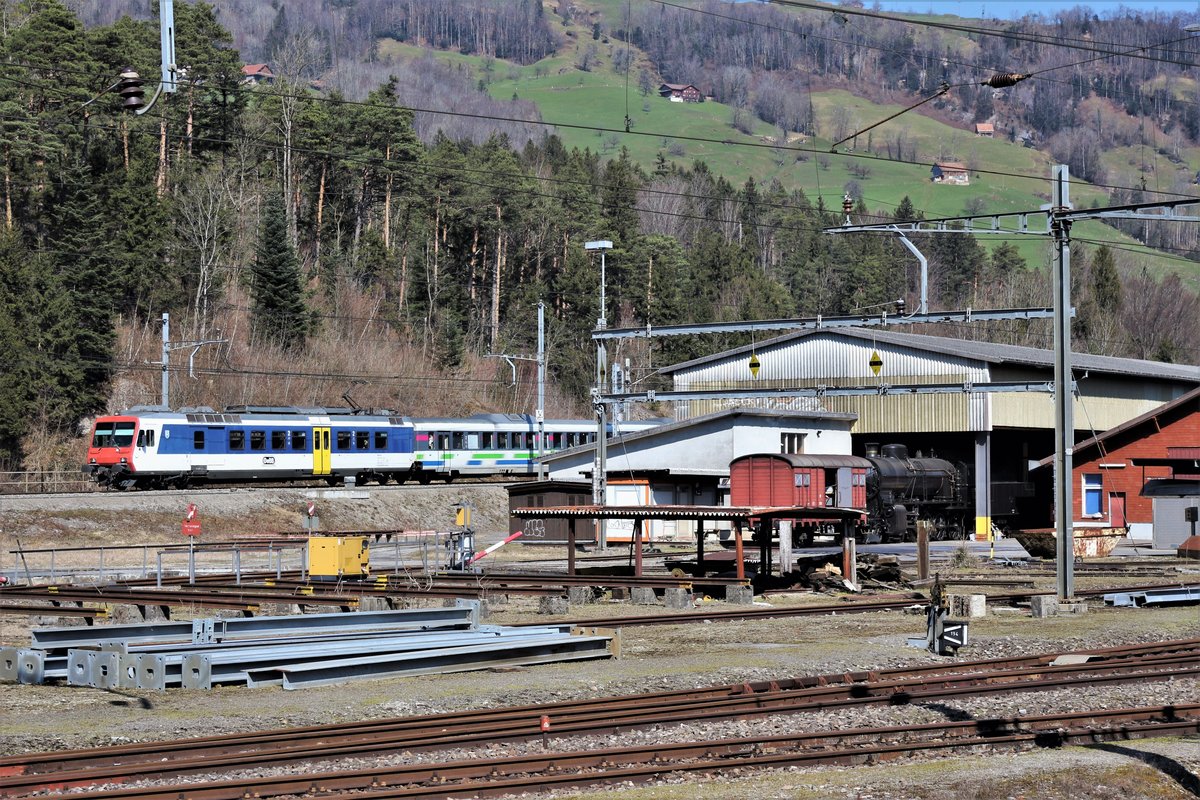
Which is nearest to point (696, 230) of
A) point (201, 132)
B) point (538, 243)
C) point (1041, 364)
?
point (538, 243)

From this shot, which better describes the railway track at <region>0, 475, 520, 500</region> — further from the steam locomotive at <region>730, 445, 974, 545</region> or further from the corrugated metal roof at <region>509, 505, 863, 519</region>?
the corrugated metal roof at <region>509, 505, 863, 519</region>

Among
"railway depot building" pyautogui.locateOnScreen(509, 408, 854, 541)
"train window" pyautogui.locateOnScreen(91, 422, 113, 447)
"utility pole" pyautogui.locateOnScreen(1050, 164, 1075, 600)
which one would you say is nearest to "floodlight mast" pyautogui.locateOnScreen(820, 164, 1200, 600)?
"utility pole" pyautogui.locateOnScreen(1050, 164, 1075, 600)

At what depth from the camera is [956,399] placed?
62125mm

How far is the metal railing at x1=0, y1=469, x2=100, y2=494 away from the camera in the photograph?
194ft

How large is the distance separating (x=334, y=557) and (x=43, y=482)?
29284 millimetres

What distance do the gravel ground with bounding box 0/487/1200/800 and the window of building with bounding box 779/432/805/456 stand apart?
2952 cm

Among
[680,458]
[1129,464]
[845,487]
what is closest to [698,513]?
[845,487]

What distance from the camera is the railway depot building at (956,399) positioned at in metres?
62.1

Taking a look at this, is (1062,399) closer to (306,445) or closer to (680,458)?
(680,458)

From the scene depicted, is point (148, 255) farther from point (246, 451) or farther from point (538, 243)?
point (538, 243)

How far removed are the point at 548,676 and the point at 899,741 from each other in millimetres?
6661

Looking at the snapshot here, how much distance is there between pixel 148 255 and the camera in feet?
273

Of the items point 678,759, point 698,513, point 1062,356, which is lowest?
point 678,759

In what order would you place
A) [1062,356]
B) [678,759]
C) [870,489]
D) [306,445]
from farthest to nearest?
[306,445] → [870,489] → [1062,356] → [678,759]
